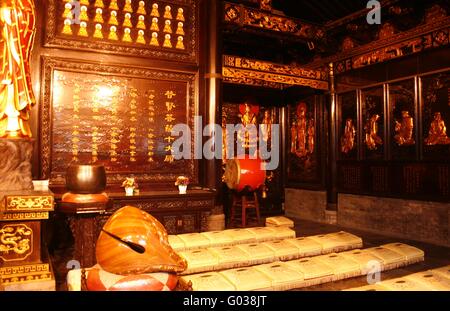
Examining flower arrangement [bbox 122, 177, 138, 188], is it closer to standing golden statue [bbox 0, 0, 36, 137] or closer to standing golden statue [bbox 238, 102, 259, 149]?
standing golden statue [bbox 0, 0, 36, 137]

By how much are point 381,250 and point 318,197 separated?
12.2 ft

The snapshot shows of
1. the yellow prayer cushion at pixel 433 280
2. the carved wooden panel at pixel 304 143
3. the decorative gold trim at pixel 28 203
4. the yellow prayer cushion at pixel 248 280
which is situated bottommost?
the yellow prayer cushion at pixel 248 280

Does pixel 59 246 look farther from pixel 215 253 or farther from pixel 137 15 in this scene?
pixel 137 15

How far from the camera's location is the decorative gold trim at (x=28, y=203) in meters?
3.03

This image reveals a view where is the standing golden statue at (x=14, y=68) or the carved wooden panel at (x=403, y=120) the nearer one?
the standing golden statue at (x=14, y=68)

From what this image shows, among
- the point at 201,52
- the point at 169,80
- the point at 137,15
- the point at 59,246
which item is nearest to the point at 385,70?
the point at 201,52

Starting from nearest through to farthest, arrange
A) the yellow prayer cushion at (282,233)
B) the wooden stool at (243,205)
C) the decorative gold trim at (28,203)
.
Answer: the decorative gold trim at (28,203), the yellow prayer cushion at (282,233), the wooden stool at (243,205)

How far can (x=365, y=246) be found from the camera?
5.29m

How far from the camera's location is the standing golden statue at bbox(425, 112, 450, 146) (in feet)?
18.2

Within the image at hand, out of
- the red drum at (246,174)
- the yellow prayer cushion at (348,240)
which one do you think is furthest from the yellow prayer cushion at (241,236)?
the red drum at (246,174)

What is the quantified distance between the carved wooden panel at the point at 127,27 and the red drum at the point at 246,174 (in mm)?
2119

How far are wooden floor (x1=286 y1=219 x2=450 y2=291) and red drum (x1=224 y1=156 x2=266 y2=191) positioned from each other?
48.5 inches

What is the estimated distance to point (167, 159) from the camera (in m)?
5.91

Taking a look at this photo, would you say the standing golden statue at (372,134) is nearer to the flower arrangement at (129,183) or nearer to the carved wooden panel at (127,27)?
the carved wooden panel at (127,27)
